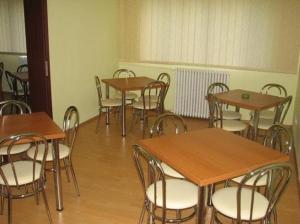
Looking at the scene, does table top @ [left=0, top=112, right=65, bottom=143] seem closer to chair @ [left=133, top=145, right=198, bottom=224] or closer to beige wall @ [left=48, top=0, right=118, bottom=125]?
chair @ [left=133, top=145, right=198, bottom=224]

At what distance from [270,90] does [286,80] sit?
0.90 feet

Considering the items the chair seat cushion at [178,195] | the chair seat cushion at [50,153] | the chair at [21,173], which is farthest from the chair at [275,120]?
the chair at [21,173]

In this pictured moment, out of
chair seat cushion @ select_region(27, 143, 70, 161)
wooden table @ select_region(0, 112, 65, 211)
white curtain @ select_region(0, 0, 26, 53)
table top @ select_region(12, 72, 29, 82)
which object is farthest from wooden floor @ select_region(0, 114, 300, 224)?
white curtain @ select_region(0, 0, 26, 53)

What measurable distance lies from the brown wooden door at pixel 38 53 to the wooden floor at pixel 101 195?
2.60ft

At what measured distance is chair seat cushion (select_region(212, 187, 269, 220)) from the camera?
2.10 metres

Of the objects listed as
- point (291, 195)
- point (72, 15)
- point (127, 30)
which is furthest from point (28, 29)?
point (291, 195)

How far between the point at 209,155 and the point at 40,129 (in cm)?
140

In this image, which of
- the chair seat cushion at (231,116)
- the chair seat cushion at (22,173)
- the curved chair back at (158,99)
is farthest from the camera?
the curved chair back at (158,99)

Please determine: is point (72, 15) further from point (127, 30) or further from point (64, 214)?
point (64, 214)

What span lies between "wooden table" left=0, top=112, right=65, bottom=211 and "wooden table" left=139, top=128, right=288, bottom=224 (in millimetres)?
727

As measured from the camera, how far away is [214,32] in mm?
5348

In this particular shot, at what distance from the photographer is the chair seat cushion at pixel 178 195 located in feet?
7.13

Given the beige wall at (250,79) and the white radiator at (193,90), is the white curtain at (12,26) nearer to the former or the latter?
the beige wall at (250,79)

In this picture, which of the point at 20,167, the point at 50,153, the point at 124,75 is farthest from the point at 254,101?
the point at 124,75
